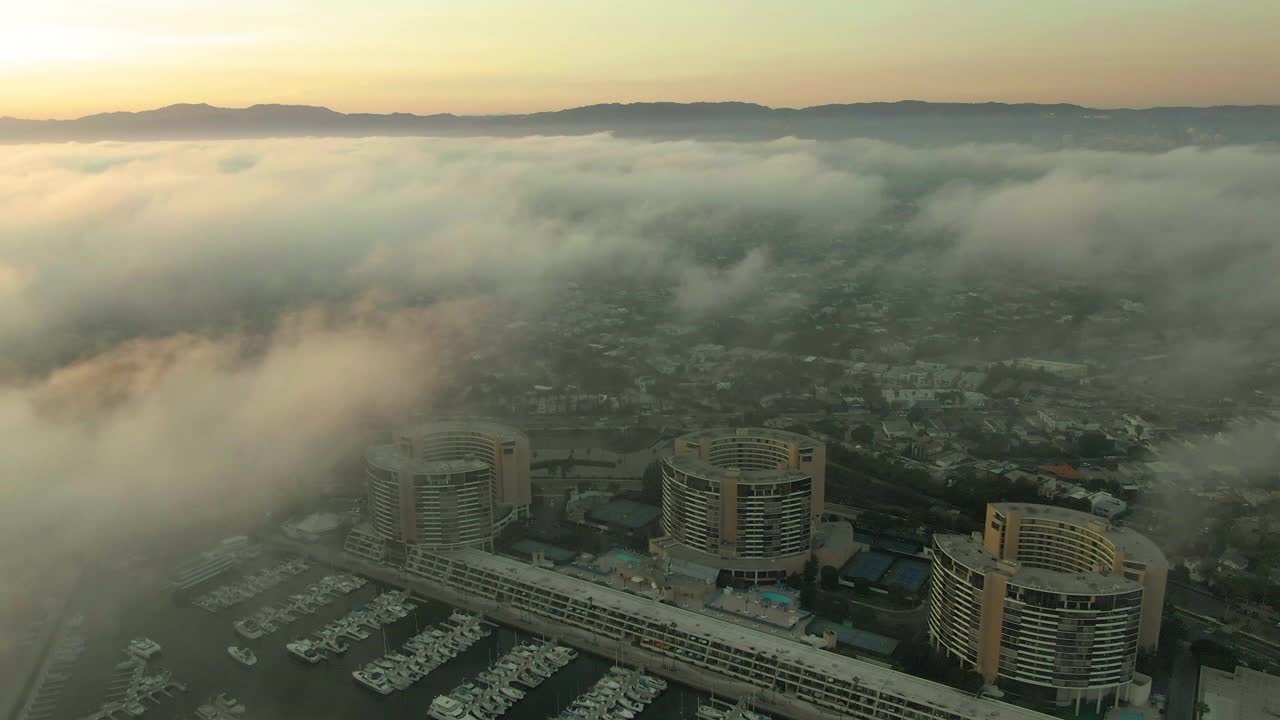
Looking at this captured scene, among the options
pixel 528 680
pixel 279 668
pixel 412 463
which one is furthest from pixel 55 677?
pixel 528 680

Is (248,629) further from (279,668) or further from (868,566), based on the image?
(868,566)

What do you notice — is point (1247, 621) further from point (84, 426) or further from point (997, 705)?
point (84, 426)

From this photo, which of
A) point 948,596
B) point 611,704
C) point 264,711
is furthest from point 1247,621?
point 264,711

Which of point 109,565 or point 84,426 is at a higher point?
point 84,426

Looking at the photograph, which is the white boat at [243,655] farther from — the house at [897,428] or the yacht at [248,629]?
the house at [897,428]

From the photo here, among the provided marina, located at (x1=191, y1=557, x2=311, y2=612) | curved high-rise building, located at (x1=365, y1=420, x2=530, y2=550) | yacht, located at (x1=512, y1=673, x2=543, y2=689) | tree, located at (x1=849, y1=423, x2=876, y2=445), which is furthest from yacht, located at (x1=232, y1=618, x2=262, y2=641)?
tree, located at (x1=849, y1=423, x2=876, y2=445)
